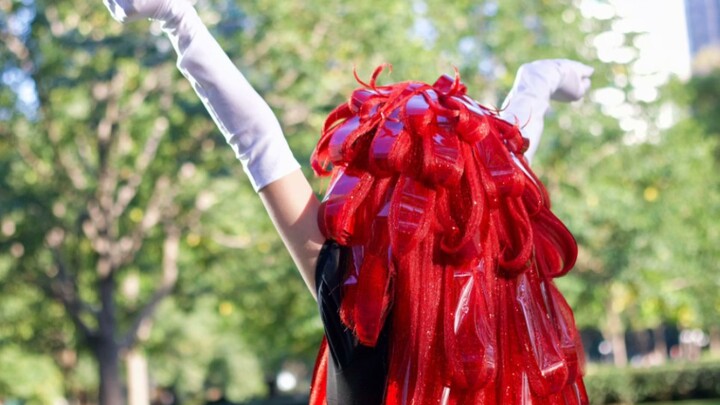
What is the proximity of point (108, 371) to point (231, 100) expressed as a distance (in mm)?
14892

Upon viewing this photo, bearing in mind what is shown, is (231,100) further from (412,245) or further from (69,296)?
(69,296)

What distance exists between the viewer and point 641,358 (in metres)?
57.3

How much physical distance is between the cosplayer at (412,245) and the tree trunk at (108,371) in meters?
14.6

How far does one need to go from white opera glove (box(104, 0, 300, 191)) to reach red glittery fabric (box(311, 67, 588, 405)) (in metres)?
0.13

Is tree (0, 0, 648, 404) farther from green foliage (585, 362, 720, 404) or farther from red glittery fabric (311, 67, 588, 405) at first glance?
red glittery fabric (311, 67, 588, 405)

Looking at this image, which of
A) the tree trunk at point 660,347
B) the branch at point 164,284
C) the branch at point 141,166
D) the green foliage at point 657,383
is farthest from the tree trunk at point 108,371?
the tree trunk at point 660,347

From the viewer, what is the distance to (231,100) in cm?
208

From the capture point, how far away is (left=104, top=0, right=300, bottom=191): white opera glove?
2084 millimetres

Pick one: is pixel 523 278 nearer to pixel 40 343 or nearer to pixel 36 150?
pixel 36 150

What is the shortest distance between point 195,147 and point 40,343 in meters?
6.53

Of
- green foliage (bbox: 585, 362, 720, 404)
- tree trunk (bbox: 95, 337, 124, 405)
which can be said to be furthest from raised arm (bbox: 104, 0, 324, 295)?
green foliage (bbox: 585, 362, 720, 404)

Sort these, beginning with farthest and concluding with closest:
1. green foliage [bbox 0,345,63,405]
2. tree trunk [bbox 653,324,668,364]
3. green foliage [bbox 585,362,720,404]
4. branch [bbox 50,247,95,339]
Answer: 1. tree trunk [bbox 653,324,668,364]
2. green foliage [bbox 585,362,720,404]
3. green foliage [bbox 0,345,63,405]
4. branch [bbox 50,247,95,339]

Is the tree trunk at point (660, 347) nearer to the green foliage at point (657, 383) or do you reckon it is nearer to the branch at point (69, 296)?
the green foliage at point (657, 383)

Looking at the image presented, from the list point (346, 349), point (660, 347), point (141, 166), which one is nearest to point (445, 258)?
point (346, 349)
